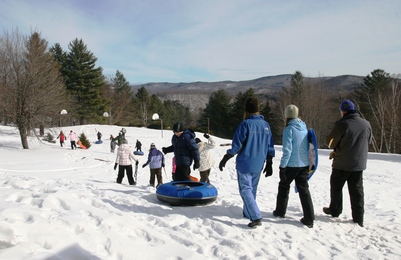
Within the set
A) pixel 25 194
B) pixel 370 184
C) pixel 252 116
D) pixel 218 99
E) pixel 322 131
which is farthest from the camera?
pixel 218 99

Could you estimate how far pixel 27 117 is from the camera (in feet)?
68.1

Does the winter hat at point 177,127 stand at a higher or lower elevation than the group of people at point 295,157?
higher

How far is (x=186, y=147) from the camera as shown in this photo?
20.0 ft

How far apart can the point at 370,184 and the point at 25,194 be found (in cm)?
1109

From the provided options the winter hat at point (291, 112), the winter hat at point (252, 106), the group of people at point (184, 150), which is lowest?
the group of people at point (184, 150)

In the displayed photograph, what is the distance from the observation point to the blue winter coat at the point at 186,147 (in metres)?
6.06

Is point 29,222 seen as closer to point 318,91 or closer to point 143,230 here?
point 143,230

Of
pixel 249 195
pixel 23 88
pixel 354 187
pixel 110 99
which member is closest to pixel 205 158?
pixel 249 195

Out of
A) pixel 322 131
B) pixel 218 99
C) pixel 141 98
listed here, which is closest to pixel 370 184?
pixel 322 131

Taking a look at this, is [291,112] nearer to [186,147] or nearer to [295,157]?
[295,157]

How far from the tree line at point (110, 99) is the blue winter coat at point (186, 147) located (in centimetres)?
1842

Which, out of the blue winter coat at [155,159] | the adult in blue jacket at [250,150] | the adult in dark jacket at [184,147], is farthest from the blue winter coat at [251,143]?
the blue winter coat at [155,159]

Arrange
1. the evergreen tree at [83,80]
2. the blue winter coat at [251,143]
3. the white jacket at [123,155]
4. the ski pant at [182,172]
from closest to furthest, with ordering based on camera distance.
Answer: the blue winter coat at [251,143] → the ski pant at [182,172] → the white jacket at [123,155] → the evergreen tree at [83,80]

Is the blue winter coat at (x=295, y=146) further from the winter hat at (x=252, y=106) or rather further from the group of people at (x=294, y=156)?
the winter hat at (x=252, y=106)
